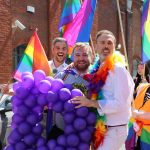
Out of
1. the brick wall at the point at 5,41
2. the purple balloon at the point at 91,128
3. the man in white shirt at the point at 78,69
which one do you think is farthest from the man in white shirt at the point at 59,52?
the brick wall at the point at 5,41

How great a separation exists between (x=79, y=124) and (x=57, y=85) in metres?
0.45

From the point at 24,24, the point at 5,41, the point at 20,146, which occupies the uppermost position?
the point at 24,24

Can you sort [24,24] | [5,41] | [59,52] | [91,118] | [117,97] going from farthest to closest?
[24,24] < [5,41] < [59,52] < [91,118] < [117,97]

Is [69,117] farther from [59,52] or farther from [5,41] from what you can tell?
[5,41]

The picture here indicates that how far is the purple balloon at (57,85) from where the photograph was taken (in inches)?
159

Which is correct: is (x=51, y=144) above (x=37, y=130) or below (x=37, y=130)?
below

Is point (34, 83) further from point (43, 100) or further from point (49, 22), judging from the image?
point (49, 22)

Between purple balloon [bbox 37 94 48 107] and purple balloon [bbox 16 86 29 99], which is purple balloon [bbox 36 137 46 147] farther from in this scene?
purple balloon [bbox 16 86 29 99]

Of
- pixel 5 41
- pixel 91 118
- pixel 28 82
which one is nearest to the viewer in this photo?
pixel 91 118

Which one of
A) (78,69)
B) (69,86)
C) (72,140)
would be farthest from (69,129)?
(78,69)

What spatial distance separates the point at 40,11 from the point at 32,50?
8.69 meters

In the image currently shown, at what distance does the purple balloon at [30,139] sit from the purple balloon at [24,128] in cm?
4

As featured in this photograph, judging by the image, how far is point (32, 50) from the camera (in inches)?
232

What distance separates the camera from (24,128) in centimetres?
405
